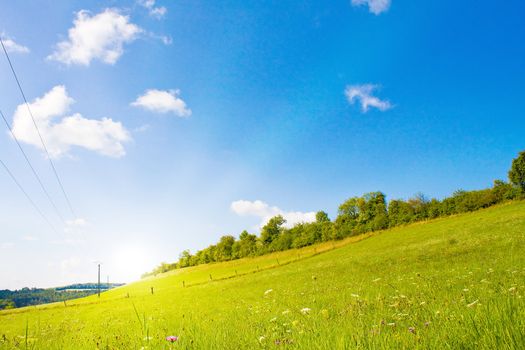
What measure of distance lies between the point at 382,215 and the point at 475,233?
39538 mm

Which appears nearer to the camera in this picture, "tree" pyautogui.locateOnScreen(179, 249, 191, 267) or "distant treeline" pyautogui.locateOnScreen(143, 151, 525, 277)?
"distant treeline" pyautogui.locateOnScreen(143, 151, 525, 277)

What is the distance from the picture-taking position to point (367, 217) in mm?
85938

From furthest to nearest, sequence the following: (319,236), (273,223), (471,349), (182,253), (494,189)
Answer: (182,253) < (273,223) < (319,236) < (494,189) < (471,349)

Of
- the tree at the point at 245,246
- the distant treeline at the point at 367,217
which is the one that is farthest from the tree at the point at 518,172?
the tree at the point at 245,246

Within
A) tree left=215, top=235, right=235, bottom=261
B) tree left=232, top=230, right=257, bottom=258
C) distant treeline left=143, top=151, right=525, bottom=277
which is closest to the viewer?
distant treeline left=143, top=151, right=525, bottom=277

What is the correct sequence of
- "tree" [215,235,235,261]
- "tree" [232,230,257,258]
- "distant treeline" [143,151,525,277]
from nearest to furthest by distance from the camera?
"distant treeline" [143,151,525,277], "tree" [232,230,257,258], "tree" [215,235,235,261]

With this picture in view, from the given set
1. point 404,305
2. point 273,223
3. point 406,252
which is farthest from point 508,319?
point 273,223

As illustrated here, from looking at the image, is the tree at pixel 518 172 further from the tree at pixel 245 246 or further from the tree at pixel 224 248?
the tree at pixel 224 248

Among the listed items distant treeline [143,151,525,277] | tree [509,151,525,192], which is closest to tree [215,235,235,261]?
distant treeline [143,151,525,277]

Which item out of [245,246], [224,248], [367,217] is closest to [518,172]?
[367,217]

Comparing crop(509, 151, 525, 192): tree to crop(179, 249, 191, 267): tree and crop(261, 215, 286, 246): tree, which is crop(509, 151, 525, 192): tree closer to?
crop(261, 215, 286, 246): tree

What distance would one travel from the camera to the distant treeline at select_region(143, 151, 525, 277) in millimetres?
62688

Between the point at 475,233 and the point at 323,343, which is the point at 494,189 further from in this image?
the point at 323,343

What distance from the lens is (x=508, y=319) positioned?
8.39 ft
